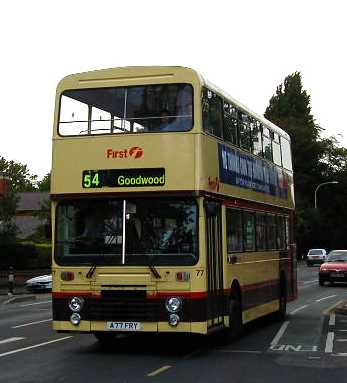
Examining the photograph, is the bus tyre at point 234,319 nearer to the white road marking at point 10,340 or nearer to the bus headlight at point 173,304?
the bus headlight at point 173,304

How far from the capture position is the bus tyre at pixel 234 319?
1355 cm

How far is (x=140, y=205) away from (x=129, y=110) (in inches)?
63.0

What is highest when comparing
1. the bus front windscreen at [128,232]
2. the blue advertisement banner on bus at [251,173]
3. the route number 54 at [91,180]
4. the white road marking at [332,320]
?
the blue advertisement banner on bus at [251,173]

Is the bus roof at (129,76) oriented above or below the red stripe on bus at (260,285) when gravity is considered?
above

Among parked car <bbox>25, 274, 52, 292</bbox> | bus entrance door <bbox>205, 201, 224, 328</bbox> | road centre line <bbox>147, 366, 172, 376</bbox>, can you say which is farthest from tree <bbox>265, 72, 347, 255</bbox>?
road centre line <bbox>147, 366, 172, 376</bbox>

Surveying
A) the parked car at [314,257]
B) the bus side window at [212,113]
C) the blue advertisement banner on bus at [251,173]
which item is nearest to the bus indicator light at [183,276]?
the blue advertisement banner on bus at [251,173]

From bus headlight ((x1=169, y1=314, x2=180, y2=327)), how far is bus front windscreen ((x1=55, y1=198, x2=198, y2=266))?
2.62ft

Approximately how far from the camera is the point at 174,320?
460 inches

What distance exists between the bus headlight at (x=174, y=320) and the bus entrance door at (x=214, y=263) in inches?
22.7

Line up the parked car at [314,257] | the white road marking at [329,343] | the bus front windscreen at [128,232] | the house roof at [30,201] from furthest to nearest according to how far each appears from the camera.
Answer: the house roof at [30,201] → the parked car at [314,257] → the white road marking at [329,343] → the bus front windscreen at [128,232]

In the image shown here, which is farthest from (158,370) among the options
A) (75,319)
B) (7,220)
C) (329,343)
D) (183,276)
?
(7,220)

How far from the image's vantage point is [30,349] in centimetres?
1283

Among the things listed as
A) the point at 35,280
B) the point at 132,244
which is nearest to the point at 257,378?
the point at 132,244

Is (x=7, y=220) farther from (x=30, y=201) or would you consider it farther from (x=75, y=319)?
(x=30, y=201)
